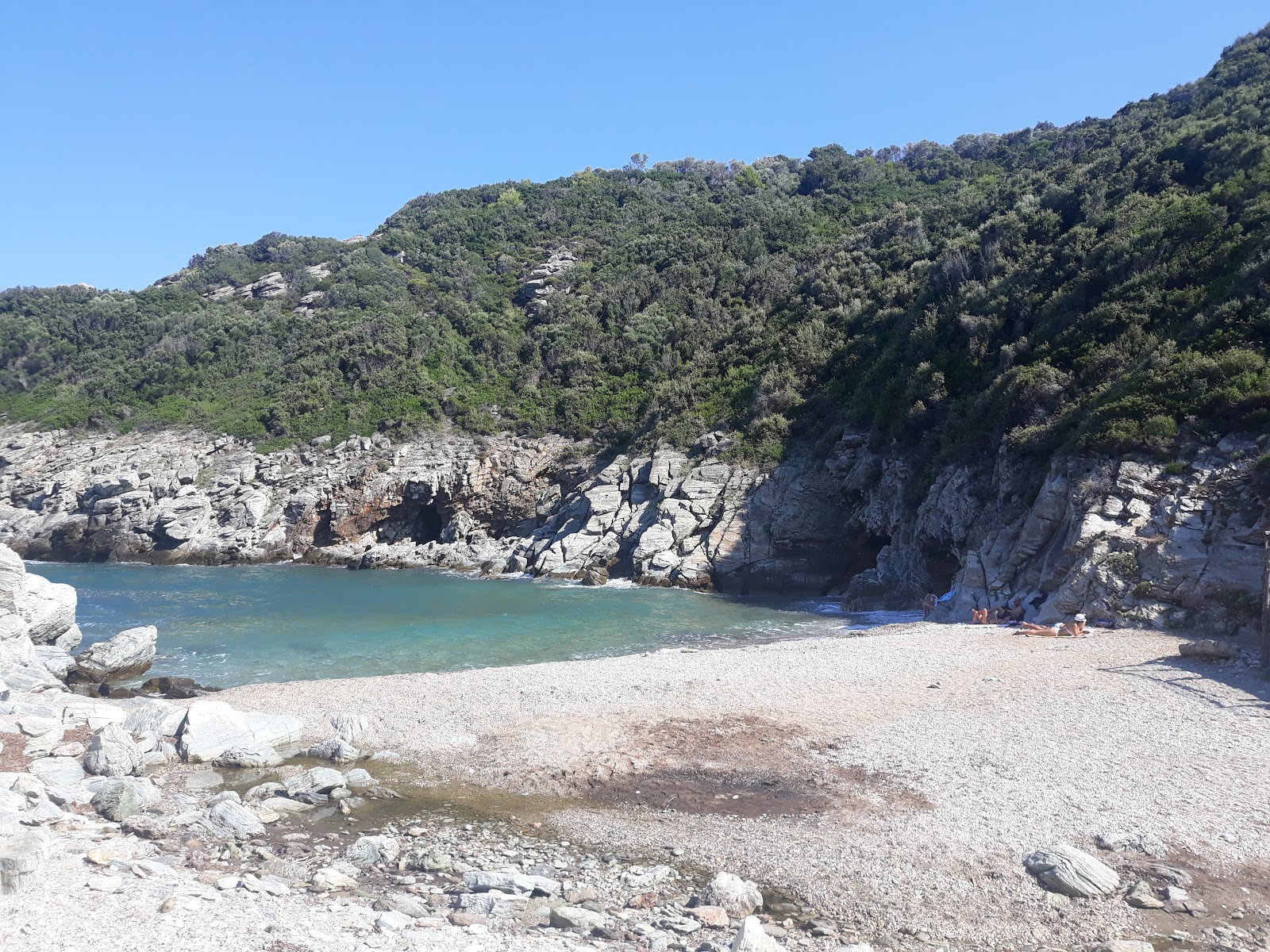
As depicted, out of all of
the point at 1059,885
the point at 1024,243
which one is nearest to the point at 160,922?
the point at 1059,885

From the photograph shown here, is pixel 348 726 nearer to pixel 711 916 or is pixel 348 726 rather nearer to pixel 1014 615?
pixel 711 916

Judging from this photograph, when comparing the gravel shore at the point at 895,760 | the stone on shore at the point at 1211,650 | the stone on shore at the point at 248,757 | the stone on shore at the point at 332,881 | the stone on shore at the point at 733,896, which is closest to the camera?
the stone on shore at the point at 733,896

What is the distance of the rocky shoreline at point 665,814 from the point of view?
635cm

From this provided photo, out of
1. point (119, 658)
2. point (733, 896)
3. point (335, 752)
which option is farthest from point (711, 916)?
point (119, 658)

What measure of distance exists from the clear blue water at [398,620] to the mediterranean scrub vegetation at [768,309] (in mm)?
10156

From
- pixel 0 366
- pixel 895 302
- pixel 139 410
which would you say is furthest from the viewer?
A: pixel 0 366

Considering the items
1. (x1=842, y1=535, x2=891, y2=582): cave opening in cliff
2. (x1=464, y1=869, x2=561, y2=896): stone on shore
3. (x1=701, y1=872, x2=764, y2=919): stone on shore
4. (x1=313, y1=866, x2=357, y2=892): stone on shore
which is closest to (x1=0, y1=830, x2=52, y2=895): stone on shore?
(x1=313, y1=866, x2=357, y2=892): stone on shore

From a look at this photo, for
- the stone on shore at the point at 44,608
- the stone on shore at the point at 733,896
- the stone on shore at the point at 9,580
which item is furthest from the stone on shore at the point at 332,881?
the stone on shore at the point at 44,608

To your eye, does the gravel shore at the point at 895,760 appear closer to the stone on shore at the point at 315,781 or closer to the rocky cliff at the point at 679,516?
the stone on shore at the point at 315,781

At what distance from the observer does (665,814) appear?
8992mm

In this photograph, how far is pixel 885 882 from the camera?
7230 millimetres

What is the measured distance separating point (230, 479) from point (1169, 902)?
46.4 m

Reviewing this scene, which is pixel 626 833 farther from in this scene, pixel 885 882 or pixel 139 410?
pixel 139 410

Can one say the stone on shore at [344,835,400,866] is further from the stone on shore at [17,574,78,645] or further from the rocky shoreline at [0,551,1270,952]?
the stone on shore at [17,574,78,645]
